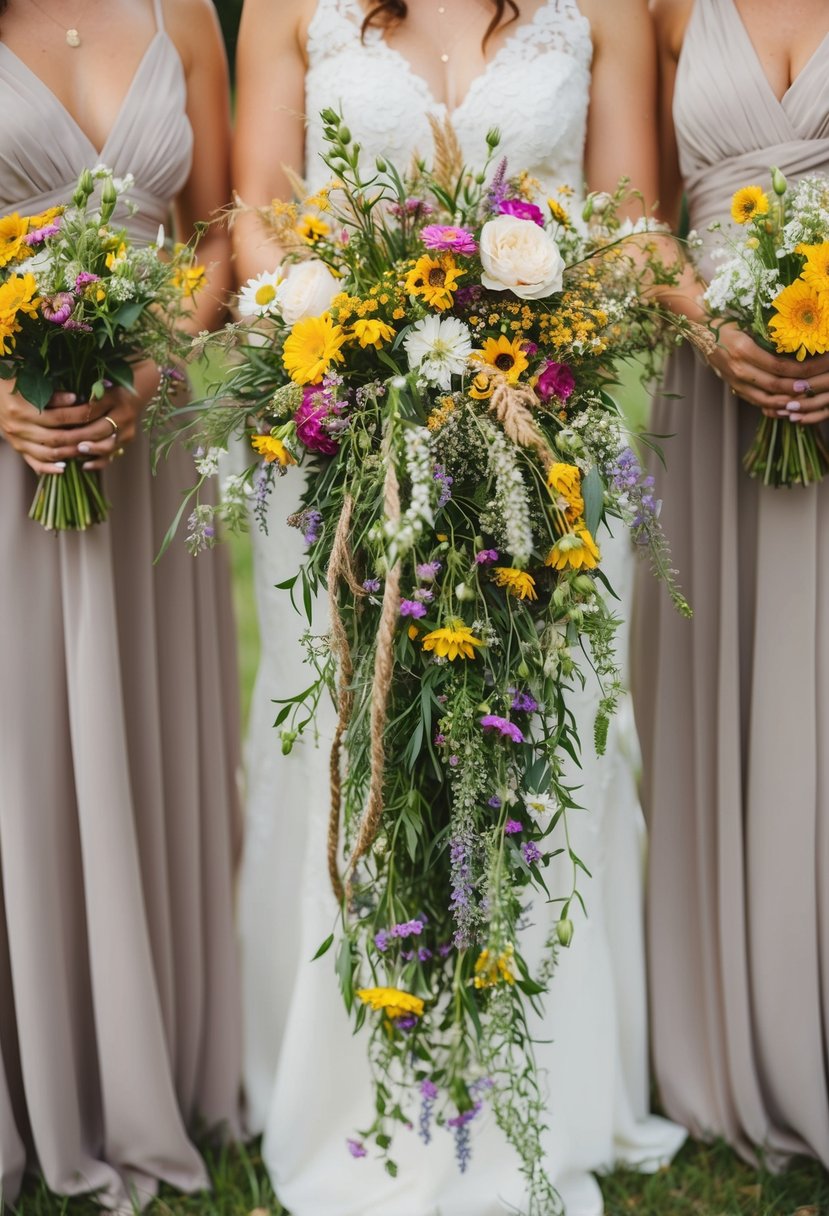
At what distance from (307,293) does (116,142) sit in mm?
824

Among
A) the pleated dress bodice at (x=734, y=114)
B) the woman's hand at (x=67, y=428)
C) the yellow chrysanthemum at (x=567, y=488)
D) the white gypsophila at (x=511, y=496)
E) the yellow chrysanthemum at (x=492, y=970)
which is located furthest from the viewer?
the pleated dress bodice at (x=734, y=114)

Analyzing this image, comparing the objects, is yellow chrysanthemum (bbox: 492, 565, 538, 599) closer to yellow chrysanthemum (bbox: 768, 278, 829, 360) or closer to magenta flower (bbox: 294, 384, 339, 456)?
magenta flower (bbox: 294, 384, 339, 456)

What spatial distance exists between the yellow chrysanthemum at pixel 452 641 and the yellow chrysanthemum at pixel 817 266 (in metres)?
0.98

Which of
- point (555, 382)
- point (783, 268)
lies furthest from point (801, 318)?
point (555, 382)

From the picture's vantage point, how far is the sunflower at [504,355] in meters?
2.17

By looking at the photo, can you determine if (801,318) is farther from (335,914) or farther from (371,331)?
(335,914)

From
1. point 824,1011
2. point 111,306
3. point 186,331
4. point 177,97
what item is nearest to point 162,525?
point 186,331

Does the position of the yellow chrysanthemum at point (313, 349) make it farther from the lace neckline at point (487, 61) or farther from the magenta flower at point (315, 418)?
the lace neckline at point (487, 61)

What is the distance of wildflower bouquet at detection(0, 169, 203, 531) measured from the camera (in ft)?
7.79

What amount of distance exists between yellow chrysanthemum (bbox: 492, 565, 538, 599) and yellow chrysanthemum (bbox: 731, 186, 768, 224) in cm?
90

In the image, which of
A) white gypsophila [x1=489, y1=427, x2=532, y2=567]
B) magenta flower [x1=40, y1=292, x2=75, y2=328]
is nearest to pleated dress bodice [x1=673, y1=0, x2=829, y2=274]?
white gypsophila [x1=489, y1=427, x2=532, y2=567]

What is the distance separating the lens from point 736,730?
3031mm

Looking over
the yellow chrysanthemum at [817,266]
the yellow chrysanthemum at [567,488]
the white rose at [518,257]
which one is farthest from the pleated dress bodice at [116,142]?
the yellow chrysanthemum at [817,266]

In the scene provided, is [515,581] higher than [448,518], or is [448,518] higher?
[448,518]
